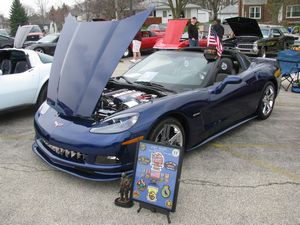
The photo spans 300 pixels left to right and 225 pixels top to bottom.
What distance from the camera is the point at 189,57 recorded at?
5.22 m

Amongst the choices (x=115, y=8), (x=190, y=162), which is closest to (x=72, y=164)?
(x=190, y=162)

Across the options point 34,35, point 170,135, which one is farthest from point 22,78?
point 34,35

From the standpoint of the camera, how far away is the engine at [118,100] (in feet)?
13.2

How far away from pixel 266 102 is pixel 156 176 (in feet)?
11.7

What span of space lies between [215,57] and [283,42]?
13925 mm

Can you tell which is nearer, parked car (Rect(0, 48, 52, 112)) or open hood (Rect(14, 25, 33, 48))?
parked car (Rect(0, 48, 52, 112))

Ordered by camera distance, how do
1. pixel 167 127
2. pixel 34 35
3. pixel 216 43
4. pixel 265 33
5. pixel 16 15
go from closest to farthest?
1. pixel 167 127
2. pixel 216 43
3. pixel 265 33
4. pixel 34 35
5. pixel 16 15

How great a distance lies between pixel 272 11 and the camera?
39750mm

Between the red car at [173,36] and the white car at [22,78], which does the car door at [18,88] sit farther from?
the red car at [173,36]

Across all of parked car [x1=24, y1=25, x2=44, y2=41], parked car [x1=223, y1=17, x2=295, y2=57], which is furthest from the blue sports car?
parked car [x1=24, y1=25, x2=44, y2=41]

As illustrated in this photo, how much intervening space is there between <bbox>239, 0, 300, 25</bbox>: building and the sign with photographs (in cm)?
3991

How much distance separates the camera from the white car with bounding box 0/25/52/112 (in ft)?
19.6

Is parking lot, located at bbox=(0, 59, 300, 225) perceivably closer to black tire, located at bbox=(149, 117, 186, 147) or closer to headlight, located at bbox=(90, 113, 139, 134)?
black tire, located at bbox=(149, 117, 186, 147)

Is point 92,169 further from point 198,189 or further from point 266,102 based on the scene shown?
point 266,102
